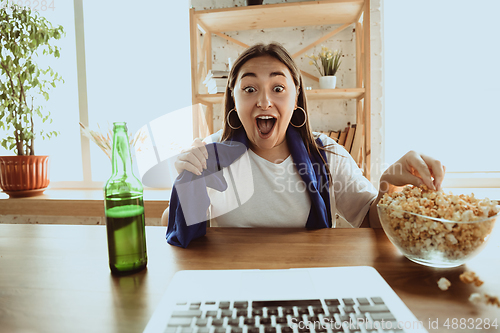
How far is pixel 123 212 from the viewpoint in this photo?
0.61 meters

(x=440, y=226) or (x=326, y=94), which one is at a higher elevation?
(x=326, y=94)

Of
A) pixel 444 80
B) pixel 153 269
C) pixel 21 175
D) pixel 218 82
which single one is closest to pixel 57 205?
pixel 21 175

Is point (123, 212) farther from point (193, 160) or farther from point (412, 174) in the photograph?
point (412, 174)

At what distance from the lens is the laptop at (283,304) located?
42 cm

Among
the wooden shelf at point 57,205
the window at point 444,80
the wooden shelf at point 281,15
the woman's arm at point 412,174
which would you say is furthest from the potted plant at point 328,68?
the wooden shelf at point 57,205

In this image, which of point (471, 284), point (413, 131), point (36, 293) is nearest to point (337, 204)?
point (471, 284)

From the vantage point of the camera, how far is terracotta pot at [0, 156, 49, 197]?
225cm

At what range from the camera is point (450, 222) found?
54cm

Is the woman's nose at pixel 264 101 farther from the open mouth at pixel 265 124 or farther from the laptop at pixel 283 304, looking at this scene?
the laptop at pixel 283 304

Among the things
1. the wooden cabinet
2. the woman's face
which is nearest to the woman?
the woman's face

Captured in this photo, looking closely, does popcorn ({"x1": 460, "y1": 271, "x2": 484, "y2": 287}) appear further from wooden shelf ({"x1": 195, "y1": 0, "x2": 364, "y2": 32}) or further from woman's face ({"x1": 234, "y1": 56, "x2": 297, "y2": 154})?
wooden shelf ({"x1": 195, "y1": 0, "x2": 364, "y2": 32})

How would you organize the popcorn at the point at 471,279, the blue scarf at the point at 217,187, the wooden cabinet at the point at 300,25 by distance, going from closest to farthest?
the popcorn at the point at 471,279 → the blue scarf at the point at 217,187 → the wooden cabinet at the point at 300,25

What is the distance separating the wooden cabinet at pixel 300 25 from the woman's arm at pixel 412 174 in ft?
3.34

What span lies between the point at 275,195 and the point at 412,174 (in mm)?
522
